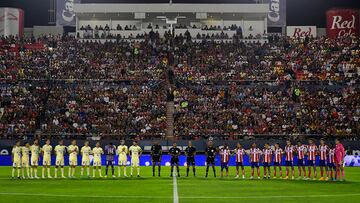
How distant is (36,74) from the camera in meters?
66.1

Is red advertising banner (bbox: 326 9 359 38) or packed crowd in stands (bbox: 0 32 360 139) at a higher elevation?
red advertising banner (bbox: 326 9 359 38)

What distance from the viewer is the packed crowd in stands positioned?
59.6 m

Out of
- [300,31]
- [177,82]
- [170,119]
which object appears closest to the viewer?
[170,119]

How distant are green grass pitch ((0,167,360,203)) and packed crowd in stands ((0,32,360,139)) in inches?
922

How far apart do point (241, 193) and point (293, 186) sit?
5325mm

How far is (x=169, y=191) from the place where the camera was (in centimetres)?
2862

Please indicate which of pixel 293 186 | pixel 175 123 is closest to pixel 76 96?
pixel 175 123

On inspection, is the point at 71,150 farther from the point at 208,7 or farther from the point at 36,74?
the point at 208,7

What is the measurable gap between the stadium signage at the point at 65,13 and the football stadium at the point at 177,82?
0.44 ft

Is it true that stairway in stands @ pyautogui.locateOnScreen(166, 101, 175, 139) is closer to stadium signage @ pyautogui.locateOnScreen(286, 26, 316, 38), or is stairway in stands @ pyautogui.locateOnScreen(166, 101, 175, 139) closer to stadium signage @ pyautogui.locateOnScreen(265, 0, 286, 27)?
stadium signage @ pyautogui.locateOnScreen(286, 26, 316, 38)

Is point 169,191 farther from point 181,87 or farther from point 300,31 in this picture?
point 300,31

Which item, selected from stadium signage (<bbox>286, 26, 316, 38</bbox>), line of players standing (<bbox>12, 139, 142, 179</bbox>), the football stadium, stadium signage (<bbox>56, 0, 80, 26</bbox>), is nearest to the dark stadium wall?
the football stadium

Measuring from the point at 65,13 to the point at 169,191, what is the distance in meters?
56.0

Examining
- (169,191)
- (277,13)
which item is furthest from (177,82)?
(169,191)
